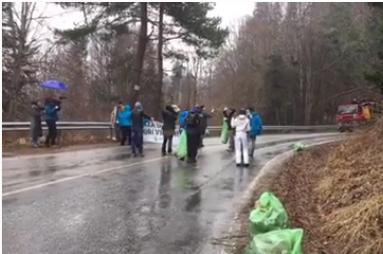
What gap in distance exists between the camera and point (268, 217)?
7.27 meters

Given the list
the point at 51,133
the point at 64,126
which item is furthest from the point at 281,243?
the point at 64,126

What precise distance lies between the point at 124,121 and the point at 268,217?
16482 millimetres

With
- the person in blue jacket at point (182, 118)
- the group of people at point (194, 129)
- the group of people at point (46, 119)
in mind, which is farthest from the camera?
the group of people at point (46, 119)

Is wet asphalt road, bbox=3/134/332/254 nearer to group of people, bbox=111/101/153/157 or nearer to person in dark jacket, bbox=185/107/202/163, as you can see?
person in dark jacket, bbox=185/107/202/163

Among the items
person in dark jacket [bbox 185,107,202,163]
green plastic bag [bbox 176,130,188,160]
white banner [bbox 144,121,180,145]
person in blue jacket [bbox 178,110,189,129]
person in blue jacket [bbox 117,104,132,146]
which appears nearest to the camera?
person in dark jacket [bbox 185,107,202,163]

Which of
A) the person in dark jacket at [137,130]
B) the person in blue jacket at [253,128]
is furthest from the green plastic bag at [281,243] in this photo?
the person in blue jacket at [253,128]

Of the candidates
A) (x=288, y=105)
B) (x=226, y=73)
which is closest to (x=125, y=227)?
(x=288, y=105)

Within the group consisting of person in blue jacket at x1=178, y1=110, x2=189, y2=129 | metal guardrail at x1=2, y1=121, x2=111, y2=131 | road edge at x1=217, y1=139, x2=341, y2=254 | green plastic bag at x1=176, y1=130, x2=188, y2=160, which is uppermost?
person in blue jacket at x1=178, y1=110, x2=189, y2=129

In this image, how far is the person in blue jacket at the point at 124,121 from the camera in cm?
2322

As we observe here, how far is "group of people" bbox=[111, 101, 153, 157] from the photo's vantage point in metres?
19.1

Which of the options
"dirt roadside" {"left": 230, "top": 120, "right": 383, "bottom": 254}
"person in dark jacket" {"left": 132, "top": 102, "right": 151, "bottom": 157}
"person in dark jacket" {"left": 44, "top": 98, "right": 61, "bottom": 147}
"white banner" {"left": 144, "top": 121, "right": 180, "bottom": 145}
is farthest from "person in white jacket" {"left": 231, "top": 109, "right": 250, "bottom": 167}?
"white banner" {"left": 144, "top": 121, "right": 180, "bottom": 145}

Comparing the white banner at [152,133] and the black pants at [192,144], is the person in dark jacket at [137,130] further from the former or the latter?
the white banner at [152,133]

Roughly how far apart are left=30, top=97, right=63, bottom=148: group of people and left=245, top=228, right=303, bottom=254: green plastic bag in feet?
53.2

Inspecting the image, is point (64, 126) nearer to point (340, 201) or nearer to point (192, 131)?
point (192, 131)
